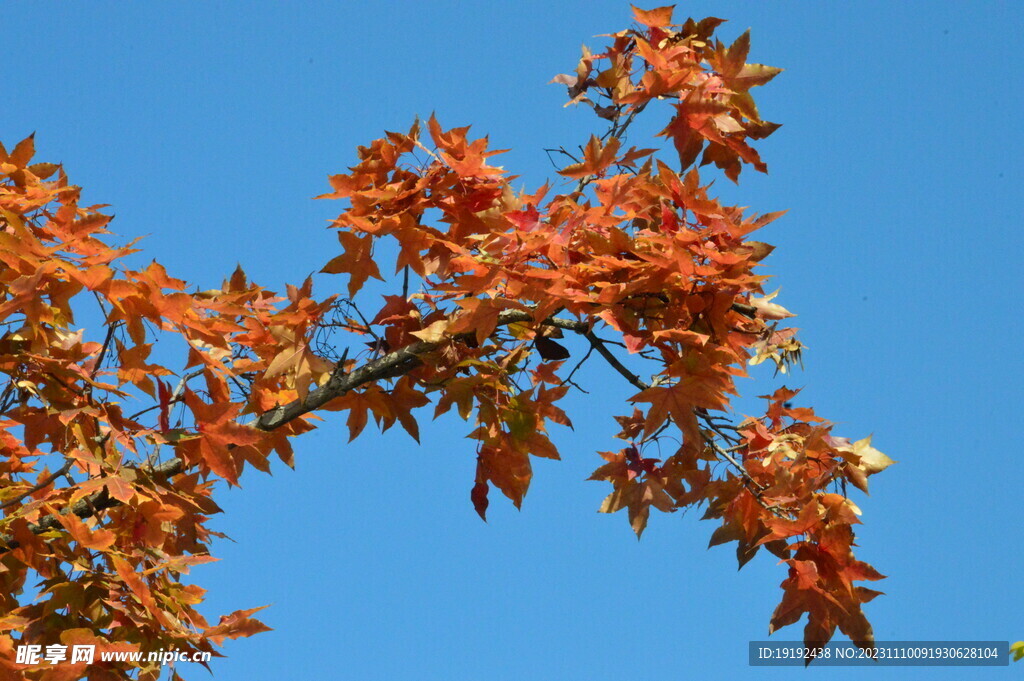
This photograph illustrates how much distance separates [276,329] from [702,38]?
1504 millimetres

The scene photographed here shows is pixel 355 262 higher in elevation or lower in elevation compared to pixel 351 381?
higher

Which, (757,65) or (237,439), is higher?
(757,65)

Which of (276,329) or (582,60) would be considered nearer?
(276,329)

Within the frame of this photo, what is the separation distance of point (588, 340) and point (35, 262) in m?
1.38

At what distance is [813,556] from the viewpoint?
2.58 metres

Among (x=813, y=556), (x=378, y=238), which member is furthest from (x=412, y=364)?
(x=813, y=556)

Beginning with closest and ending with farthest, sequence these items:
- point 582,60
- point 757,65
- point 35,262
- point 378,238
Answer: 1. point 35,262
2. point 378,238
3. point 757,65
4. point 582,60

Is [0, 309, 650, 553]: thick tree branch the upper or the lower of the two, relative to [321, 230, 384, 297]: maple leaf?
lower

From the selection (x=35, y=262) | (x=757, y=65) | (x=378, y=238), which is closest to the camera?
(x=35, y=262)

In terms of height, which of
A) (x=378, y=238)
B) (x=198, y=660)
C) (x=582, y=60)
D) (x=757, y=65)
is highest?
(x=582, y=60)

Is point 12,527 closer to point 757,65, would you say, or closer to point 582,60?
point 582,60

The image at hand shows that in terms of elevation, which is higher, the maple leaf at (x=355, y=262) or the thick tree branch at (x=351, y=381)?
the maple leaf at (x=355, y=262)

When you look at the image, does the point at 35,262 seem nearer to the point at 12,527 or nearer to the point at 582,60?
the point at 12,527

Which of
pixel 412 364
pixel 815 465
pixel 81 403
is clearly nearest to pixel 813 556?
pixel 815 465
